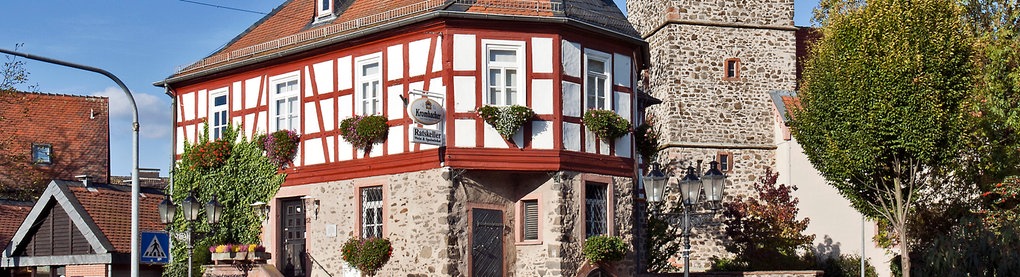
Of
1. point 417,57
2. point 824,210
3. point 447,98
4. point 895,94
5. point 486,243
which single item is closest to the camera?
point 447,98

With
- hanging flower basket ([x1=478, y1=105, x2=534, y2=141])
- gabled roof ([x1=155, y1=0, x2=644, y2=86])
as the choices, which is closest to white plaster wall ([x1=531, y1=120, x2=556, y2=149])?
hanging flower basket ([x1=478, y1=105, x2=534, y2=141])

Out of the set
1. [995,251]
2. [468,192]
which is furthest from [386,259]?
[995,251]

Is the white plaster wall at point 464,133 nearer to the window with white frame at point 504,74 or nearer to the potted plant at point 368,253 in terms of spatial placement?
the window with white frame at point 504,74

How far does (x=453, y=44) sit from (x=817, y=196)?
70.8ft

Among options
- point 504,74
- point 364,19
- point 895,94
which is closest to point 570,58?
point 504,74

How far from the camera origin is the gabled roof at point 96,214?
108 ft

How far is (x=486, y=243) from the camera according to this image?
2642cm

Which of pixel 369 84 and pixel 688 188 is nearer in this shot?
pixel 688 188

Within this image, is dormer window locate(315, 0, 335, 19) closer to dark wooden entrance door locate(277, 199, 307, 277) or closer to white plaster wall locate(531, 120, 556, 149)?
dark wooden entrance door locate(277, 199, 307, 277)

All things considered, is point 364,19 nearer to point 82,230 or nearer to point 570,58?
point 570,58

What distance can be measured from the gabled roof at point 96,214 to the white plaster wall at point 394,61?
31.0 ft

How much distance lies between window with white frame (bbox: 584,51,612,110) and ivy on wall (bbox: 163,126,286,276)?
22.5 feet

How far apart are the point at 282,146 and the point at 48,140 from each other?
21.1 meters

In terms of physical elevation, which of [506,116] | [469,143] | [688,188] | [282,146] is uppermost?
[506,116]
